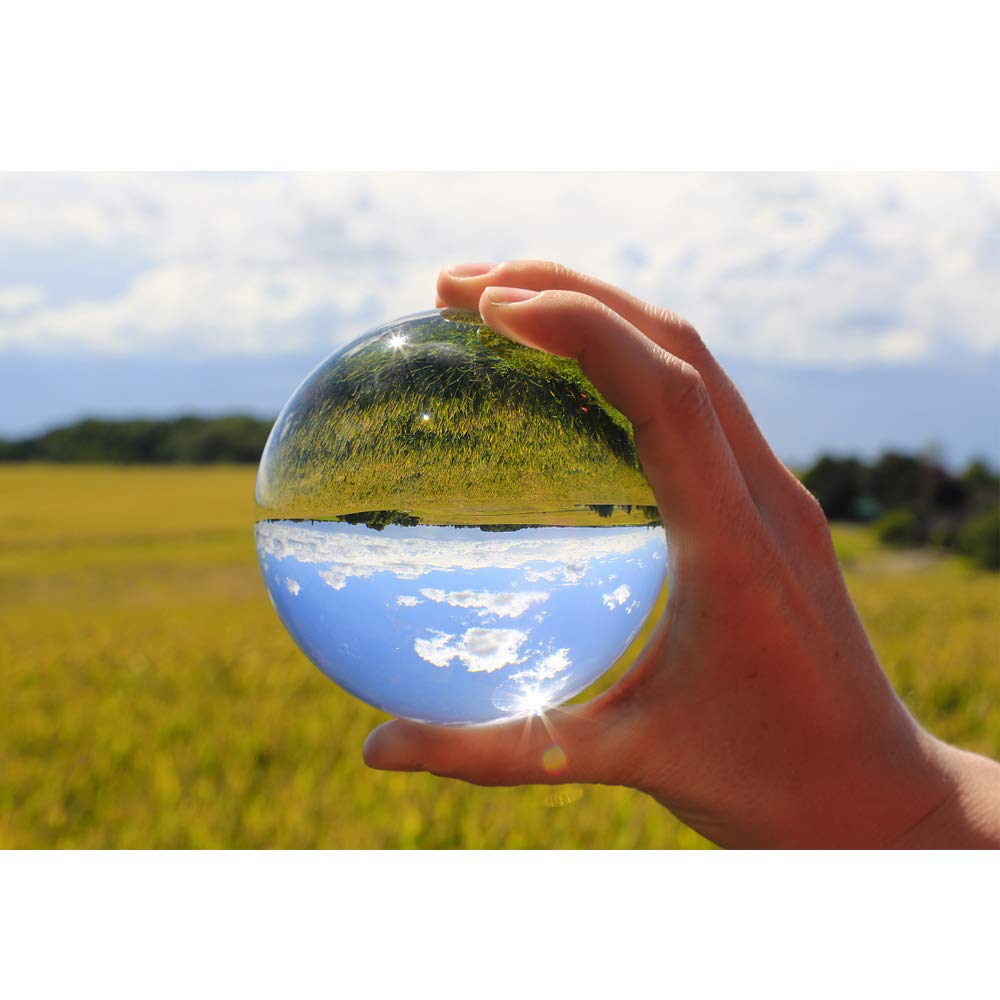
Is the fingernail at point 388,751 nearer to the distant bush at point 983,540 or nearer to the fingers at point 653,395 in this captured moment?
the fingers at point 653,395

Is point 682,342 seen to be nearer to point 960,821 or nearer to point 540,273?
point 540,273

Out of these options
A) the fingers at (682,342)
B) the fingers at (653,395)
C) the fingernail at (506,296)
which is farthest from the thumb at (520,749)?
the fingernail at (506,296)

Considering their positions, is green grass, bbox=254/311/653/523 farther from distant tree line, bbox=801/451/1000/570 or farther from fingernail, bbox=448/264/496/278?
distant tree line, bbox=801/451/1000/570

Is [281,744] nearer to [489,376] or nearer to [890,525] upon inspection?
[489,376]

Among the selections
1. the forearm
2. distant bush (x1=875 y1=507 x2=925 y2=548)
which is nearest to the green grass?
the forearm

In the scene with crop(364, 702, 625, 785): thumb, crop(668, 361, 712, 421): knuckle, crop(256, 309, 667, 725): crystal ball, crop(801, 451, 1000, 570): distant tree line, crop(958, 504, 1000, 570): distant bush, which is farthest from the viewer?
crop(801, 451, 1000, 570): distant tree line

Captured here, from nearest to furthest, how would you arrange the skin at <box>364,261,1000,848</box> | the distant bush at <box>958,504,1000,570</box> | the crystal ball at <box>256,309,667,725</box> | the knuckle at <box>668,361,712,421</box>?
the crystal ball at <box>256,309,667,725</box>
the knuckle at <box>668,361,712,421</box>
the skin at <box>364,261,1000,848</box>
the distant bush at <box>958,504,1000,570</box>

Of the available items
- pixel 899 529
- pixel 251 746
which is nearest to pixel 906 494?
pixel 899 529
